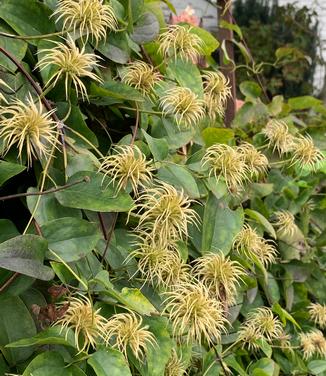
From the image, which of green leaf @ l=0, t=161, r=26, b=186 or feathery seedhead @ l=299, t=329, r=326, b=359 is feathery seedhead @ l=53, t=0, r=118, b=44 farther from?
feathery seedhead @ l=299, t=329, r=326, b=359

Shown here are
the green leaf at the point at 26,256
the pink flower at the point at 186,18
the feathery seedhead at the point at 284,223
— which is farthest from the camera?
the pink flower at the point at 186,18

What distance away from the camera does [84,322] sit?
1.98 ft

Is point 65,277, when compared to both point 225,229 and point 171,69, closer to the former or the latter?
point 225,229

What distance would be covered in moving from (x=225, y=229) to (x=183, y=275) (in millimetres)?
128

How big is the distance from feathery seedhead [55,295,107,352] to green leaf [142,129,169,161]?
214 mm

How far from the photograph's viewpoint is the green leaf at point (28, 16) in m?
0.74

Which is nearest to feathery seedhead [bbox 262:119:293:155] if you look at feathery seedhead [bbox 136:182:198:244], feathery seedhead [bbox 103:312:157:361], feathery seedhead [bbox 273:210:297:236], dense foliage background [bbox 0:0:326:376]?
dense foliage background [bbox 0:0:326:376]

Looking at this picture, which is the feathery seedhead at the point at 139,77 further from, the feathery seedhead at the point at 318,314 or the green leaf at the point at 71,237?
the feathery seedhead at the point at 318,314

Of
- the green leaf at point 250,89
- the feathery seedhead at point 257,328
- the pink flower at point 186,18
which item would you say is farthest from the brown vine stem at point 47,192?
the pink flower at point 186,18

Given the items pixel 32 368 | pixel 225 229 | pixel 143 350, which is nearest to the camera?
pixel 32 368

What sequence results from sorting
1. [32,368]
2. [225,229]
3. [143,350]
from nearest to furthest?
[32,368] < [143,350] < [225,229]

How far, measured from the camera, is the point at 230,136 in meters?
0.92

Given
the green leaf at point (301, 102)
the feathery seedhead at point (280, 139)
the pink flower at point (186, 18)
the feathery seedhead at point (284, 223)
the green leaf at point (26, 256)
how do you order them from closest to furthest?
the green leaf at point (26, 256), the feathery seedhead at point (280, 139), the feathery seedhead at point (284, 223), the green leaf at point (301, 102), the pink flower at point (186, 18)

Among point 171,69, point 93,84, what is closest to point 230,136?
point 171,69
